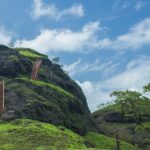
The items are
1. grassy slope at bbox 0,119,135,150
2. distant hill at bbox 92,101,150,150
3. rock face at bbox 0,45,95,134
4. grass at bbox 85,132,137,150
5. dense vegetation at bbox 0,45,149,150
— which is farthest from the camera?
distant hill at bbox 92,101,150,150

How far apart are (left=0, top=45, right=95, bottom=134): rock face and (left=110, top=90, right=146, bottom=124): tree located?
30172 mm

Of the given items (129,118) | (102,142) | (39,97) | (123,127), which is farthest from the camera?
(123,127)

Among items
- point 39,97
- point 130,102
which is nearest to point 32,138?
point 130,102

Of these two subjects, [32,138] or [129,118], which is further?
[129,118]

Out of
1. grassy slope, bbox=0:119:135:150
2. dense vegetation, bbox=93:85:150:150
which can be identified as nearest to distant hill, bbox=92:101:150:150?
dense vegetation, bbox=93:85:150:150

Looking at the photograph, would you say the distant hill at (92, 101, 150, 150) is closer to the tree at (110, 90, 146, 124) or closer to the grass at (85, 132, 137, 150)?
the grass at (85, 132, 137, 150)

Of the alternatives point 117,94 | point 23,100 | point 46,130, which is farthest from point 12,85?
point 117,94

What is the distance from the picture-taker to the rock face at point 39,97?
116 meters

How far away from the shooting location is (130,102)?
89875 millimetres

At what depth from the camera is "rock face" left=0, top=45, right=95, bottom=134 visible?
116m

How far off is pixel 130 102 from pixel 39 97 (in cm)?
4095

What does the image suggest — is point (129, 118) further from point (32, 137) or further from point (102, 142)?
point (32, 137)

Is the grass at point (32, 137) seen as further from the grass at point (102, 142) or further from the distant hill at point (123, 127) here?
the distant hill at point (123, 127)

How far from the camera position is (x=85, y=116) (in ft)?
482
